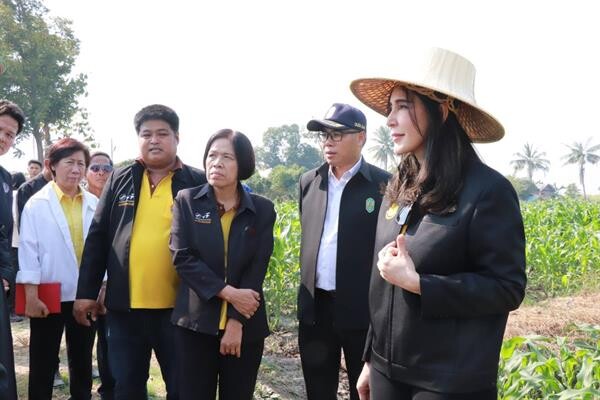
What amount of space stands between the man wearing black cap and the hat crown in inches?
50.0

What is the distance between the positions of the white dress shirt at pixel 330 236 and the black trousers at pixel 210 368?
0.55m

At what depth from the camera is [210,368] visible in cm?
263

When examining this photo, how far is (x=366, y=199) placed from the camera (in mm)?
3049

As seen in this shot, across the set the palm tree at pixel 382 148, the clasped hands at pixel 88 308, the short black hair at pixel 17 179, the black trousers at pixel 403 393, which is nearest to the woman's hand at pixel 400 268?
the black trousers at pixel 403 393

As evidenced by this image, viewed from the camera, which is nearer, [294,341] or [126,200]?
[126,200]

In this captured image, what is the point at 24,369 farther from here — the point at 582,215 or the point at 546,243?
the point at 582,215

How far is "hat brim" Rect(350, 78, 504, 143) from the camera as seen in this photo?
5.96ft

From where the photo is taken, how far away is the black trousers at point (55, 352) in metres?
3.32

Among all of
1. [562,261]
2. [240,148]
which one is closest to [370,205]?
[240,148]

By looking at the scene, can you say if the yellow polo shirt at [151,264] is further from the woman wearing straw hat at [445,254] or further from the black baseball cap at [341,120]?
the woman wearing straw hat at [445,254]

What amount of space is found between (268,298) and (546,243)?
5.73m

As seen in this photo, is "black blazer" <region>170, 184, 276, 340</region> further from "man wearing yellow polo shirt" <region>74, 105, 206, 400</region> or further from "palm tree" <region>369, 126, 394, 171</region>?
"palm tree" <region>369, 126, 394, 171</region>

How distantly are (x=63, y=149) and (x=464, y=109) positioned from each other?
2759 millimetres

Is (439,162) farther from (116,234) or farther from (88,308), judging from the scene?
(88,308)
